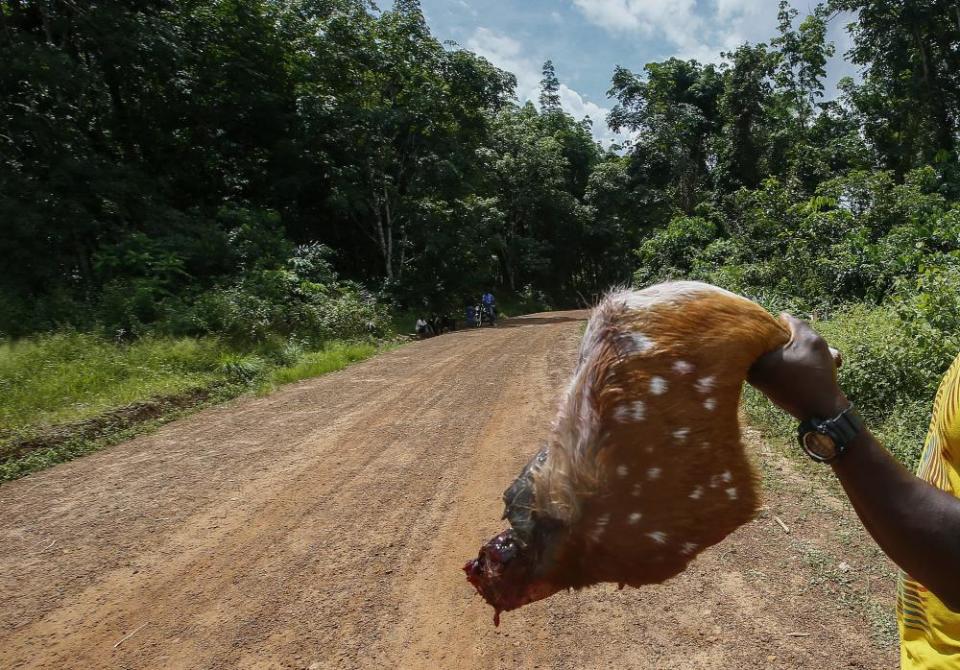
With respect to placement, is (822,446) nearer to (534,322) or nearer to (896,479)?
(896,479)

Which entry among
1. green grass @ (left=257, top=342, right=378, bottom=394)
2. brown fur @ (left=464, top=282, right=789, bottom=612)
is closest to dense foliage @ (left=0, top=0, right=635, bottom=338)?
green grass @ (left=257, top=342, right=378, bottom=394)

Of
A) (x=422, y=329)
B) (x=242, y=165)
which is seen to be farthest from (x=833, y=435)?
(x=242, y=165)

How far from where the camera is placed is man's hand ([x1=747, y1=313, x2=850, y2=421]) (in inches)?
32.0

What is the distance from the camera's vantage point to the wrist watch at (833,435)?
0.78 metres

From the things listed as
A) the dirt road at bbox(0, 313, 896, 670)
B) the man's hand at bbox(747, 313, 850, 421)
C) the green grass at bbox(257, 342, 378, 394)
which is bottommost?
the green grass at bbox(257, 342, 378, 394)

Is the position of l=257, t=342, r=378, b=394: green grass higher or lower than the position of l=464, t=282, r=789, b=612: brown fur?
lower

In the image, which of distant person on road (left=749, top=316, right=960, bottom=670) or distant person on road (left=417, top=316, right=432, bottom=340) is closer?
distant person on road (left=749, top=316, right=960, bottom=670)

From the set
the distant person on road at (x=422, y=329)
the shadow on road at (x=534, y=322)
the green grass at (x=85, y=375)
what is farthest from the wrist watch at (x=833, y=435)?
the shadow on road at (x=534, y=322)

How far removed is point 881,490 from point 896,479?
0.02 meters

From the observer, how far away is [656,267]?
15.6 metres

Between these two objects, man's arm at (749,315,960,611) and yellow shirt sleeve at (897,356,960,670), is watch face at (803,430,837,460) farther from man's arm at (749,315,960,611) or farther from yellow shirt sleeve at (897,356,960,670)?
yellow shirt sleeve at (897,356,960,670)

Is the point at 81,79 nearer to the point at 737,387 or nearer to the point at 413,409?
the point at 413,409

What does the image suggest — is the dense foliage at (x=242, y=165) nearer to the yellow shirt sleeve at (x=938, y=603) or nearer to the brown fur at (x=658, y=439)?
the brown fur at (x=658, y=439)

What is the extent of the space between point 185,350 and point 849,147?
61.3 feet
